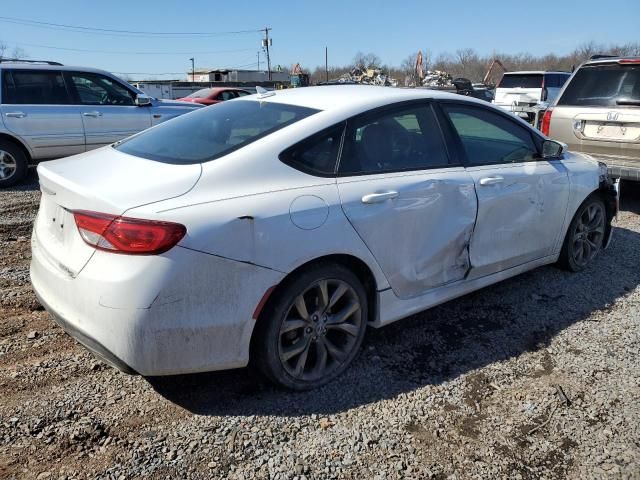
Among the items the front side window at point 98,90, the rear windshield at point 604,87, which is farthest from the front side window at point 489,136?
the front side window at point 98,90

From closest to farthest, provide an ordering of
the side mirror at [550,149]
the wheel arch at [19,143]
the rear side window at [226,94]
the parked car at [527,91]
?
1. the side mirror at [550,149]
2. the wheel arch at [19,143]
3. the parked car at [527,91]
4. the rear side window at [226,94]

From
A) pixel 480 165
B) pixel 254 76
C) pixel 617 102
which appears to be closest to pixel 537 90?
pixel 617 102

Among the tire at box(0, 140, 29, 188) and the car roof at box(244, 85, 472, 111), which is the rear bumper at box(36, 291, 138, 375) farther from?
the tire at box(0, 140, 29, 188)

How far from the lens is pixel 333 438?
264 centimetres

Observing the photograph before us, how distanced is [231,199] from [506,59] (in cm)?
8758

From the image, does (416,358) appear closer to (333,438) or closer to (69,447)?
(333,438)

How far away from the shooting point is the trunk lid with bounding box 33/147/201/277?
249 cm

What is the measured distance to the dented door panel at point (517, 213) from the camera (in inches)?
143

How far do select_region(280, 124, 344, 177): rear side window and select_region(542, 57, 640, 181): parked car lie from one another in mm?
4807

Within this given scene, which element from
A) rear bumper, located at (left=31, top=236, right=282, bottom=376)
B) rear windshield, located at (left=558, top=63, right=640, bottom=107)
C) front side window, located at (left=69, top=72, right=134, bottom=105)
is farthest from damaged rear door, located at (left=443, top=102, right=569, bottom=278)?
front side window, located at (left=69, top=72, right=134, bottom=105)

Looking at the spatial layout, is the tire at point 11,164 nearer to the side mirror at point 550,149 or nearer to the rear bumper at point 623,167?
the side mirror at point 550,149

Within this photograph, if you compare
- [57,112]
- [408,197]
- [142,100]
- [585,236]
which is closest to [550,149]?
[585,236]

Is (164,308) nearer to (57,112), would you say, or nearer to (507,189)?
(507,189)

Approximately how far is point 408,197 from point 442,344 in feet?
3.49
